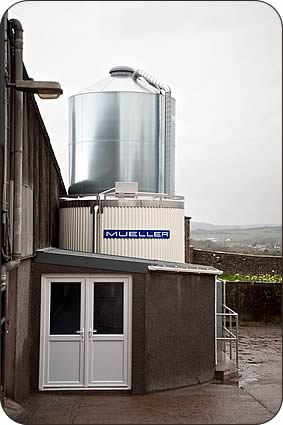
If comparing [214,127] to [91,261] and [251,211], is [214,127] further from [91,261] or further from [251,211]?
[91,261]

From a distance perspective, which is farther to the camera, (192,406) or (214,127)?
(214,127)

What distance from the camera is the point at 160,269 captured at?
17.3 feet

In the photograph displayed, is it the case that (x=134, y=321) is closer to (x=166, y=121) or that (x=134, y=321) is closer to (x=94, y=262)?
(x=94, y=262)

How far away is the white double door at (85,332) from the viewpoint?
17.0 ft

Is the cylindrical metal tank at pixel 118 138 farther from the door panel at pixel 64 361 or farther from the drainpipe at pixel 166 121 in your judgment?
the door panel at pixel 64 361

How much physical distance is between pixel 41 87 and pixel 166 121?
12.1 ft

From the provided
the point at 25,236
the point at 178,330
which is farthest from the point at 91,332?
the point at 25,236

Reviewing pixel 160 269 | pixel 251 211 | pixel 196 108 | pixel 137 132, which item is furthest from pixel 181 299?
pixel 196 108

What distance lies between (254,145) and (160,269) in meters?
3.86

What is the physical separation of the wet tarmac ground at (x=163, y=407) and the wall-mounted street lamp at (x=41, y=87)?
207 cm

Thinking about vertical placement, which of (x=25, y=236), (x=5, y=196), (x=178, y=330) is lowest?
(x=178, y=330)

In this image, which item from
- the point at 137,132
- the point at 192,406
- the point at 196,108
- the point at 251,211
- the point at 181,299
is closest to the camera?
the point at 192,406

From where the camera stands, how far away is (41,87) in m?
4.05

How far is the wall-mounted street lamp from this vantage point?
4.06 meters
